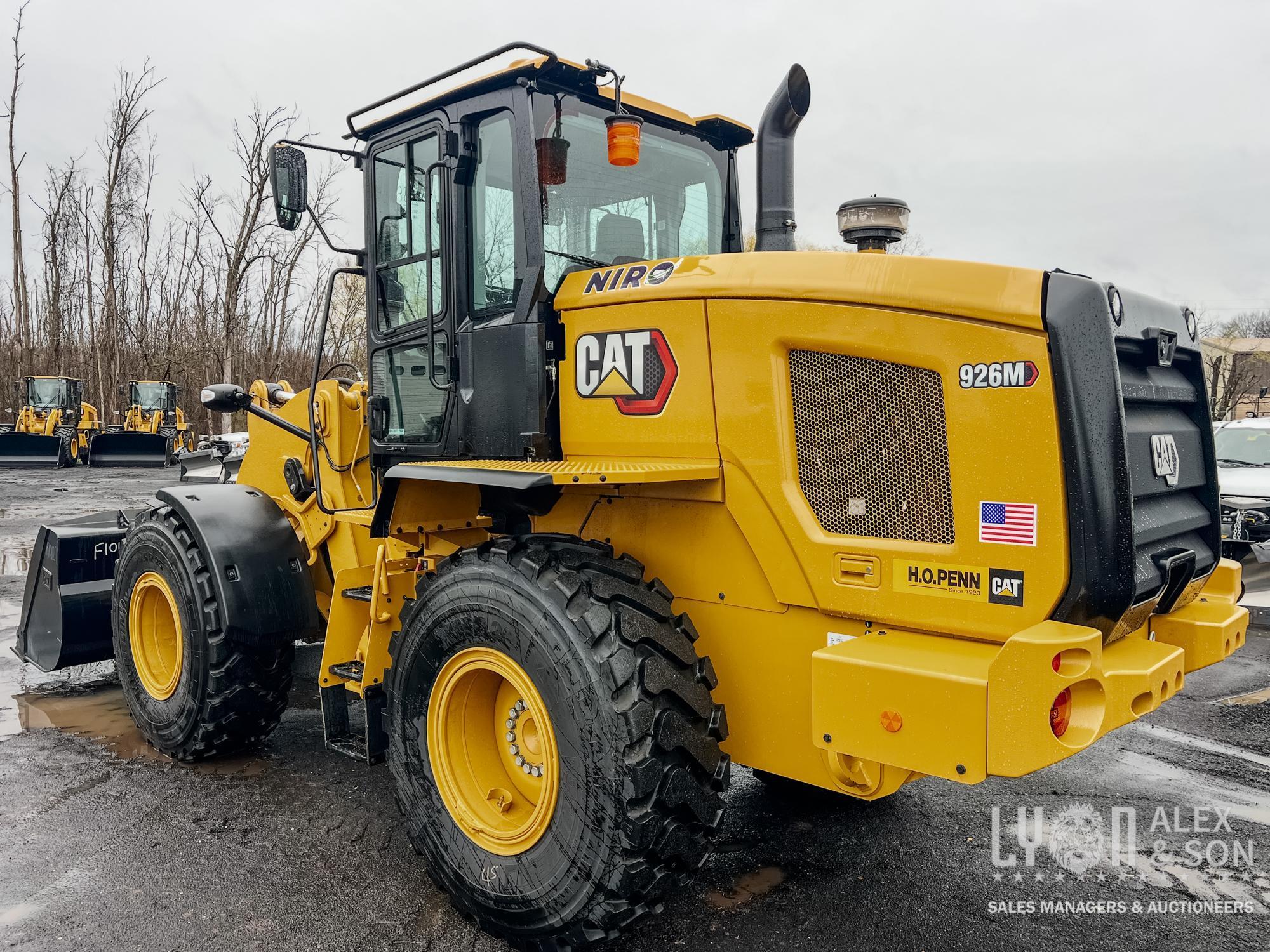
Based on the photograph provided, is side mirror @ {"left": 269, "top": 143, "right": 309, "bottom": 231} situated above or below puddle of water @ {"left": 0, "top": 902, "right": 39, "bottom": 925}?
above

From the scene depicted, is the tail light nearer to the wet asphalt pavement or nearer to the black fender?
the wet asphalt pavement

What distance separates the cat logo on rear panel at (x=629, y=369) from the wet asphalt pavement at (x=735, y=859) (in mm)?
1765

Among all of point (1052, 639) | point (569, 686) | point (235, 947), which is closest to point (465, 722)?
point (569, 686)

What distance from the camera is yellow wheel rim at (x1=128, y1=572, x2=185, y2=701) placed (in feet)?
16.1

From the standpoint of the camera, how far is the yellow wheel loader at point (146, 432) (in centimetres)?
2725

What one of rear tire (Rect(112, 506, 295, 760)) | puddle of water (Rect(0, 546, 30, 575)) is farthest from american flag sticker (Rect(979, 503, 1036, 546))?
puddle of water (Rect(0, 546, 30, 575))

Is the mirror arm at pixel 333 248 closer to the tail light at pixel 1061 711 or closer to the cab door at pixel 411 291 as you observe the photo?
the cab door at pixel 411 291

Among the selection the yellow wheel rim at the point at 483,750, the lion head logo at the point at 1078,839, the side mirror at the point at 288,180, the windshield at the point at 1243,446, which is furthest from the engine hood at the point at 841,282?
the windshield at the point at 1243,446

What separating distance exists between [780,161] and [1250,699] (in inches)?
195

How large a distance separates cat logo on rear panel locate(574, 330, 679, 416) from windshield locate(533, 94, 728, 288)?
35 cm

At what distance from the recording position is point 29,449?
26.1m

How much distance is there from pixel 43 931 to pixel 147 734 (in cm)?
173

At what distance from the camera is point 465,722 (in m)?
3.33

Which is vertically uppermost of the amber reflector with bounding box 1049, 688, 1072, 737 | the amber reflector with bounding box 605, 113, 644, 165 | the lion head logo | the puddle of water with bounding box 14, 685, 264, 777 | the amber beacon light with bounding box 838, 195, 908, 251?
the amber reflector with bounding box 605, 113, 644, 165
